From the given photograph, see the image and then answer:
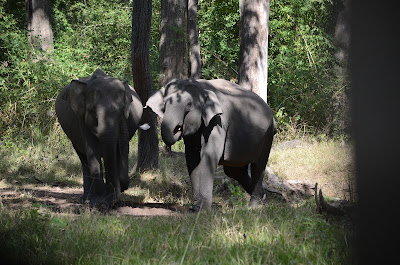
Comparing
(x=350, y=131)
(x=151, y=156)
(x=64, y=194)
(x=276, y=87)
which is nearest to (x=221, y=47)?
(x=276, y=87)

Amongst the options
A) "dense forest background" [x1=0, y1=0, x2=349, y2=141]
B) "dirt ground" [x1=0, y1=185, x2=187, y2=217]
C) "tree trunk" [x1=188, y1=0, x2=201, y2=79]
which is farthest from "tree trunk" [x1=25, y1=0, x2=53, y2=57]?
"dirt ground" [x1=0, y1=185, x2=187, y2=217]

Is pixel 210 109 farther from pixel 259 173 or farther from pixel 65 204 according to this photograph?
pixel 65 204

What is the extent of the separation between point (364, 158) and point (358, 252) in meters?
0.17

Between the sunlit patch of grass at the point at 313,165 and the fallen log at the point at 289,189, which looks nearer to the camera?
the fallen log at the point at 289,189

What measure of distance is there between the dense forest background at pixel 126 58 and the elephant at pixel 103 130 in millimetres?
3805

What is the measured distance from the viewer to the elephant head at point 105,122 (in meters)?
7.89

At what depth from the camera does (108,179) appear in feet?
26.3

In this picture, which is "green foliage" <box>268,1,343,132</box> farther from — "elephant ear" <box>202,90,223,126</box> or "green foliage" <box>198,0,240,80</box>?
"elephant ear" <box>202,90,223,126</box>

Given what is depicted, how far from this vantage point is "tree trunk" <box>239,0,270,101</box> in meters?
11.1

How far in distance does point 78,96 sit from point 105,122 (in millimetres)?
895

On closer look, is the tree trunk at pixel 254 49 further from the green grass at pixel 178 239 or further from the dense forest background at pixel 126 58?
the green grass at pixel 178 239

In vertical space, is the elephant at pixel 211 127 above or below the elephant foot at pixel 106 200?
above

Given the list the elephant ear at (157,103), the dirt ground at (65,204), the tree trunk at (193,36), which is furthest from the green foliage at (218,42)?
the elephant ear at (157,103)

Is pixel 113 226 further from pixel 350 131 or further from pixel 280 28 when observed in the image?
pixel 280 28
